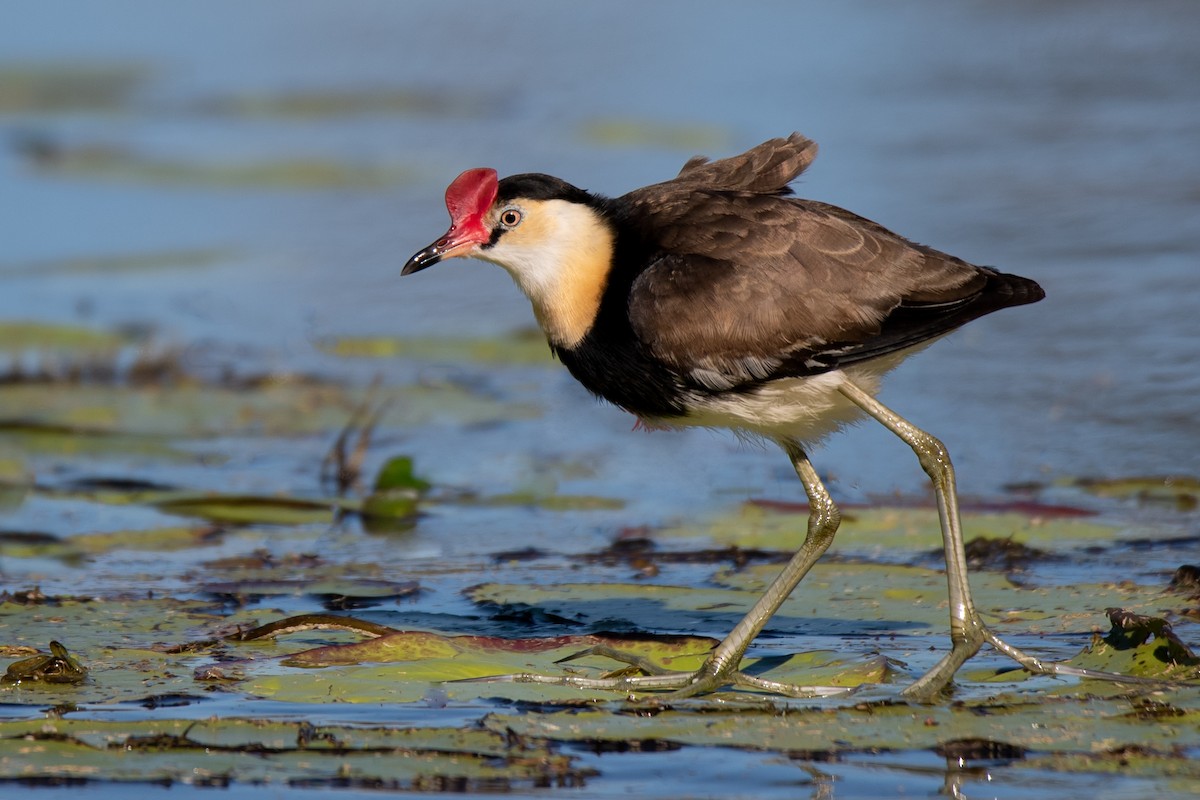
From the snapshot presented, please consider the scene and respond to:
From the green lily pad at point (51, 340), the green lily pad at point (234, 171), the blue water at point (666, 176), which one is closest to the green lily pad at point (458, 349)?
the blue water at point (666, 176)

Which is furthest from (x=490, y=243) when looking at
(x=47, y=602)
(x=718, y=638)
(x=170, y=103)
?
(x=170, y=103)

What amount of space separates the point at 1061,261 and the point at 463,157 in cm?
530

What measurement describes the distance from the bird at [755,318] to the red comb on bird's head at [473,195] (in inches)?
8.6

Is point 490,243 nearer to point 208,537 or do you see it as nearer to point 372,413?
point 208,537

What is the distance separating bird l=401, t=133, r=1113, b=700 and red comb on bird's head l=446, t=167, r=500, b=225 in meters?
0.22

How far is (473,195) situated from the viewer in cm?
566

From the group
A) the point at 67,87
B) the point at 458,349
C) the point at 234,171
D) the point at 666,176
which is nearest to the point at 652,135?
the point at 666,176

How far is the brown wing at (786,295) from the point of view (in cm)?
518

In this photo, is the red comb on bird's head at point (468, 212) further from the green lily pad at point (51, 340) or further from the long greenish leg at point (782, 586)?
the green lily pad at point (51, 340)

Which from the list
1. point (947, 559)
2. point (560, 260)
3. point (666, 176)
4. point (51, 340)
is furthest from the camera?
point (666, 176)

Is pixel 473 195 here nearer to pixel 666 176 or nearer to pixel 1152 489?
pixel 1152 489

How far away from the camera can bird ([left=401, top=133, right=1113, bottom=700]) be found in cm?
517

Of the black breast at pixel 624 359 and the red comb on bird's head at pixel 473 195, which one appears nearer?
the black breast at pixel 624 359

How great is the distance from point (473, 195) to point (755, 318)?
1.03 meters
